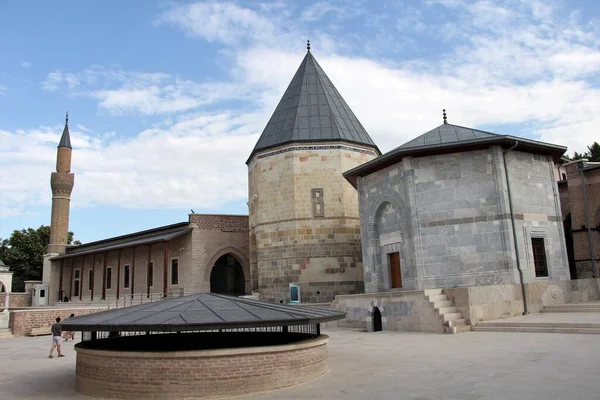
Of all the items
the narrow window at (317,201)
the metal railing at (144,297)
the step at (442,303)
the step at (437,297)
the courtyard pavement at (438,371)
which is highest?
the narrow window at (317,201)

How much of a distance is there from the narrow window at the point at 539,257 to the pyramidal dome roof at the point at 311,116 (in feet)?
29.6

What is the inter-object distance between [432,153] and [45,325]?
15715 mm

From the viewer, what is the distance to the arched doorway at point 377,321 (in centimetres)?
1444

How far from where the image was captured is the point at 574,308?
44.2 ft

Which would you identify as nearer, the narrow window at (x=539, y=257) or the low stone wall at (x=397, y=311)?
the low stone wall at (x=397, y=311)

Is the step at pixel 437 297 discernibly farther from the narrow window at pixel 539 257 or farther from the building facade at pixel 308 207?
the building facade at pixel 308 207

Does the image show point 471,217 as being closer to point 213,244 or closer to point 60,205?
point 213,244

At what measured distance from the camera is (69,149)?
3653 centimetres

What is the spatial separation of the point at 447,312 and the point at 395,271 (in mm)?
4046

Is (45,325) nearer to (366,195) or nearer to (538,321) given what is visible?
(366,195)

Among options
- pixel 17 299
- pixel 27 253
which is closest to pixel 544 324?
pixel 17 299

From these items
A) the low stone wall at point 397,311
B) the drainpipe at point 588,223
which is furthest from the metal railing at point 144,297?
the drainpipe at point 588,223

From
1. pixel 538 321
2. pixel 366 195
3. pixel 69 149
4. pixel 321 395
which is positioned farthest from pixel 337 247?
pixel 69 149

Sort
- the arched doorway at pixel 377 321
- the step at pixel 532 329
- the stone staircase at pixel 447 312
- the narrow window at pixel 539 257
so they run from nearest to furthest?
the step at pixel 532 329 < the stone staircase at pixel 447 312 < the arched doorway at pixel 377 321 < the narrow window at pixel 539 257
